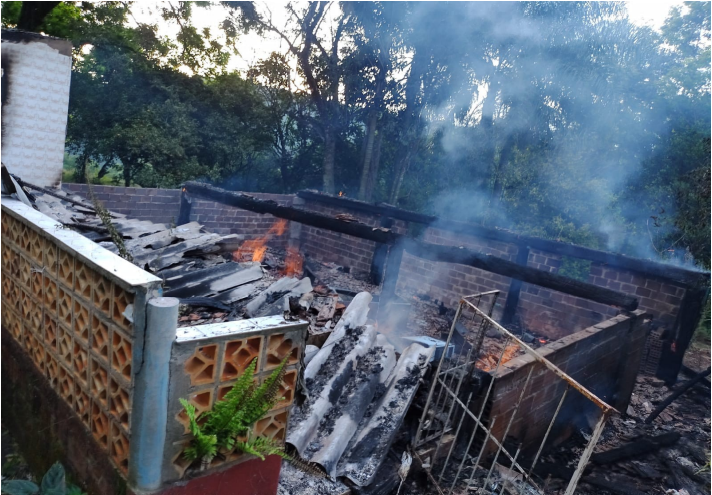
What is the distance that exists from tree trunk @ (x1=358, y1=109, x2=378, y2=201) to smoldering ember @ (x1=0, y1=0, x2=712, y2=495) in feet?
0.39

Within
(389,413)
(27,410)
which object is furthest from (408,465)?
(27,410)

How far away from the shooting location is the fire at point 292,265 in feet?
36.8

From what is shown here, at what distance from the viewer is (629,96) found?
1691cm

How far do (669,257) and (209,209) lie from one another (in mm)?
13849

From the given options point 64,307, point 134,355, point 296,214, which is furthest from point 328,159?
point 134,355

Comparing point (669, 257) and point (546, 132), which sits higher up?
point (546, 132)

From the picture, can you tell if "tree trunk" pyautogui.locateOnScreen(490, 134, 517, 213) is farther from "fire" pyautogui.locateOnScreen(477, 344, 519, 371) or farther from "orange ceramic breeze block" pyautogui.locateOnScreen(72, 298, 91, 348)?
"orange ceramic breeze block" pyautogui.locateOnScreen(72, 298, 91, 348)

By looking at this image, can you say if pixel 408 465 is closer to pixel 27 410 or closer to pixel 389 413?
pixel 389 413

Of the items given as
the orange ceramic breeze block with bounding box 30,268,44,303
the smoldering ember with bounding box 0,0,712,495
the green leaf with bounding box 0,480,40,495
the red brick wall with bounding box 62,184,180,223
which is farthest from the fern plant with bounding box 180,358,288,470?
the red brick wall with bounding box 62,184,180,223

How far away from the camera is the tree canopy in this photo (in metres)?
15.7

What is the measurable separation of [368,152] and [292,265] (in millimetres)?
9047

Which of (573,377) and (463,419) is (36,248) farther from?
(573,377)

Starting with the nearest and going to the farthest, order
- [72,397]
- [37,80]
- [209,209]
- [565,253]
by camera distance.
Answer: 1. [72,397]
2. [37,80]
3. [565,253]
4. [209,209]

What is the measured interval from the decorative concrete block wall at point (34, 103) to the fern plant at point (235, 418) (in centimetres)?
874
